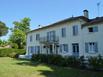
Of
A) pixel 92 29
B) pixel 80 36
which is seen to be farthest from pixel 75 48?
pixel 92 29

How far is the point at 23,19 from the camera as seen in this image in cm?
8262

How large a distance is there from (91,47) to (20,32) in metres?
46.7

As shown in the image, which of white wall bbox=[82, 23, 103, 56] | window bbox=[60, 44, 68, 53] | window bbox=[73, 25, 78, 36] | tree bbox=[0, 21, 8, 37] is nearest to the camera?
white wall bbox=[82, 23, 103, 56]

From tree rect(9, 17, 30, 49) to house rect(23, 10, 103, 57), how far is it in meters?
25.4

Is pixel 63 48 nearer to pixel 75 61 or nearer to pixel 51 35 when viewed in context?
pixel 51 35

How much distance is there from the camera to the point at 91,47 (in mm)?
34969

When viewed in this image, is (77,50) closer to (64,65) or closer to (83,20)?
(83,20)

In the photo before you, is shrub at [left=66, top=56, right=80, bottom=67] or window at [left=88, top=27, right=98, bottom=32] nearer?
shrub at [left=66, top=56, right=80, bottom=67]

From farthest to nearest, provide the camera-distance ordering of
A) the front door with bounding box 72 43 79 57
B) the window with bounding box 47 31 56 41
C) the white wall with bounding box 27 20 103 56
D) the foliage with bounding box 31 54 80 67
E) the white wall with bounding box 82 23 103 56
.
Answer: the window with bounding box 47 31 56 41 < the front door with bounding box 72 43 79 57 < the white wall with bounding box 27 20 103 56 < the white wall with bounding box 82 23 103 56 < the foliage with bounding box 31 54 80 67

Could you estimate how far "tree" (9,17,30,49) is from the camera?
7762 cm

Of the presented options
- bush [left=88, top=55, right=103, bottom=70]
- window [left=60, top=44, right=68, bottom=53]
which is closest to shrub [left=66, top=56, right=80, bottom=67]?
bush [left=88, top=55, right=103, bottom=70]

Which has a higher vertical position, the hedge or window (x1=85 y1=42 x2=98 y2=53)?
window (x1=85 y1=42 x2=98 y2=53)

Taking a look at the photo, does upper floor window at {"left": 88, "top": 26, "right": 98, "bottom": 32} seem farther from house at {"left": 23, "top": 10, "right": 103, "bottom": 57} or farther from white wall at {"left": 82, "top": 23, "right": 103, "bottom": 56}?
Answer: white wall at {"left": 82, "top": 23, "right": 103, "bottom": 56}

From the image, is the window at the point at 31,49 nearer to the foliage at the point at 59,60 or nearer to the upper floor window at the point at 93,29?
the foliage at the point at 59,60
